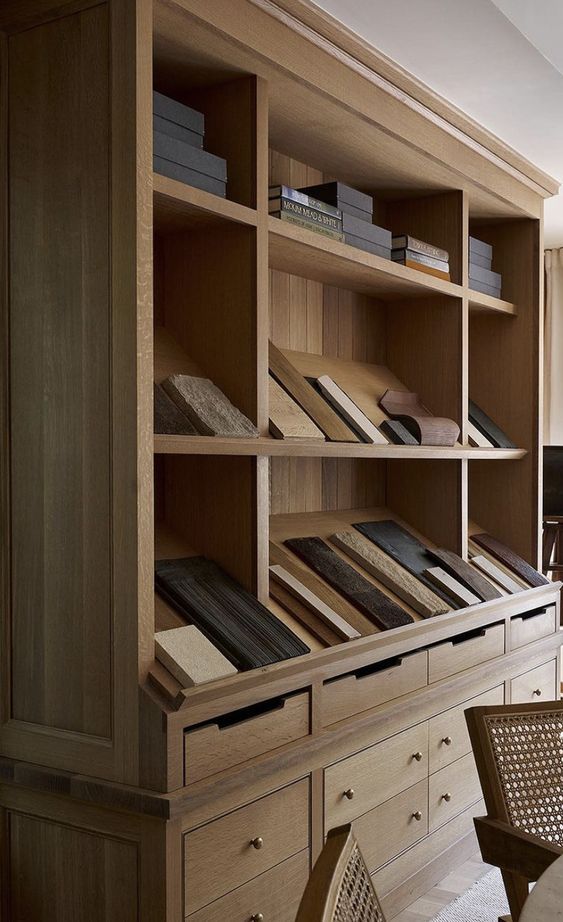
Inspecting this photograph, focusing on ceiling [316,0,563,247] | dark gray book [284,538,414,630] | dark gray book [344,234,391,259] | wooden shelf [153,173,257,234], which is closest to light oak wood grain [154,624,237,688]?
dark gray book [284,538,414,630]

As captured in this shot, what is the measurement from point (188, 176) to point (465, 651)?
183 centimetres

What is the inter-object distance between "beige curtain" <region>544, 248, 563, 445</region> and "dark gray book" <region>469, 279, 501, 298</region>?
228 cm

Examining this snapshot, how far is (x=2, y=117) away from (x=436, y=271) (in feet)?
5.73

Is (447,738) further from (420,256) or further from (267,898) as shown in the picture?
(420,256)

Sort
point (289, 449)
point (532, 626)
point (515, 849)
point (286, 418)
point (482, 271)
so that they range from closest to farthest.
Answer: point (515, 849)
point (289, 449)
point (286, 418)
point (532, 626)
point (482, 271)

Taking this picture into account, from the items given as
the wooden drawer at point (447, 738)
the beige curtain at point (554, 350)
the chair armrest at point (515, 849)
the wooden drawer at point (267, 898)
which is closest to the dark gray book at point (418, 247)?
the wooden drawer at point (447, 738)

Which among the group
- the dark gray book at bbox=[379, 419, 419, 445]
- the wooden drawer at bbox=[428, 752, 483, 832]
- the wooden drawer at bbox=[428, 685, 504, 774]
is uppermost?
the dark gray book at bbox=[379, 419, 419, 445]

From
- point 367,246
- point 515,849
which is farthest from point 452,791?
point 367,246

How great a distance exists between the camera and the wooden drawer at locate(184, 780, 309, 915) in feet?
6.34

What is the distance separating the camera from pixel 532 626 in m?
3.69

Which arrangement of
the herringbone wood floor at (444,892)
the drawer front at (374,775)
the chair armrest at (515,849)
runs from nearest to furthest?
the chair armrest at (515,849) → the drawer front at (374,775) → the herringbone wood floor at (444,892)

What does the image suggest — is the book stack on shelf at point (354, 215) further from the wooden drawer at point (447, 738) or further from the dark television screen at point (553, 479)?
the dark television screen at point (553, 479)

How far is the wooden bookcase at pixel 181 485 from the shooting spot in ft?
6.33

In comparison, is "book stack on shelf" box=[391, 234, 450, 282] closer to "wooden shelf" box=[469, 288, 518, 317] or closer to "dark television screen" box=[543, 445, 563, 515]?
"wooden shelf" box=[469, 288, 518, 317]
